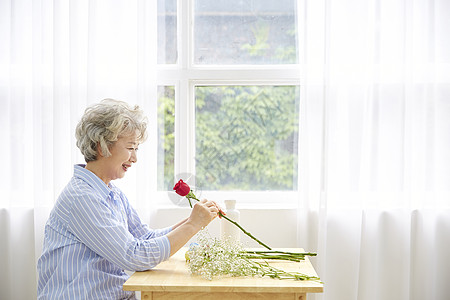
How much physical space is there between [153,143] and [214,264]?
3.77 feet

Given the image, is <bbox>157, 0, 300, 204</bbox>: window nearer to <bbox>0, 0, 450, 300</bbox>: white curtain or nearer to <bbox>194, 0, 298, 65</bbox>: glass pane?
<bbox>194, 0, 298, 65</bbox>: glass pane

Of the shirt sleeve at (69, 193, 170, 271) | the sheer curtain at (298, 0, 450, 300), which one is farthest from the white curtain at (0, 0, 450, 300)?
the shirt sleeve at (69, 193, 170, 271)

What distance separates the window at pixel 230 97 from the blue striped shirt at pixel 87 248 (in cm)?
104

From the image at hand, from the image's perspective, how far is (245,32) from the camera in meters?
3.18

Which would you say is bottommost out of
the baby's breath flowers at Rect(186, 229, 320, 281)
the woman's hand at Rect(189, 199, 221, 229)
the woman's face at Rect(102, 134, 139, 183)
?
the baby's breath flowers at Rect(186, 229, 320, 281)

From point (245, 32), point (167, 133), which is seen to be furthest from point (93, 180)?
point (245, 32)

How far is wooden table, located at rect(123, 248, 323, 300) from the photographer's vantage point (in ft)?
6.30

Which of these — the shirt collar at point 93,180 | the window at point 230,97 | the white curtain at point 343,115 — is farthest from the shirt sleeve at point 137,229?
the window at point 230,97

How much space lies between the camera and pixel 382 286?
3016 mm

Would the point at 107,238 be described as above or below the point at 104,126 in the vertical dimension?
below

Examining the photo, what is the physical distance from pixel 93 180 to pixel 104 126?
21 centimetres

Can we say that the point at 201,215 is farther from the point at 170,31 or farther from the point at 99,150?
the point at 170,31

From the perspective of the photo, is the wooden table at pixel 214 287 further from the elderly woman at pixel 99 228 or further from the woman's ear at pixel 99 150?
the woman's ear at pixel 99 150

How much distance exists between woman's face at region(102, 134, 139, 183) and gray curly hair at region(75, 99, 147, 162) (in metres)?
0.02
